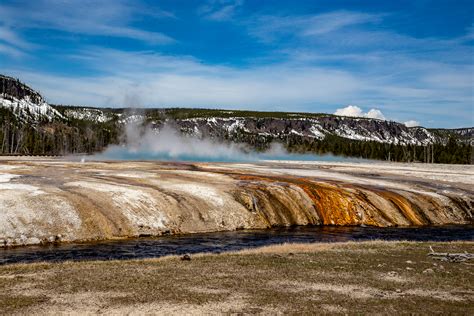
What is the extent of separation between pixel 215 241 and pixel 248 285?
17.7 m

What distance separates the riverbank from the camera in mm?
15484

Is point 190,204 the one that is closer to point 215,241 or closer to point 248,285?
point 215,241

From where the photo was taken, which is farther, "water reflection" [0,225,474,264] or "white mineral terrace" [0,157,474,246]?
"white mineral terrace" [0,157,474,246]

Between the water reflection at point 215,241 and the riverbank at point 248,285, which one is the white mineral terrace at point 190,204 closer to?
the water reflection at point 215,241

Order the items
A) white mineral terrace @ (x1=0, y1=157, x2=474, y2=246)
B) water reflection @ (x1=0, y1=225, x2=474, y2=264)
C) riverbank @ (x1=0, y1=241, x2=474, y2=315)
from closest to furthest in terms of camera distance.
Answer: riverbank @ (x1=0, y1=241, x2=474, y2=315) → water reflection @ (x1=0, y1=225, x2=474, y2=264) → white mineral terrace @ (x1=0, y1=157, x2=474, y2=246)

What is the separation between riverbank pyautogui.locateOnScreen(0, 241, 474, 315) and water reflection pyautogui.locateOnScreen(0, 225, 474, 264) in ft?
18.9

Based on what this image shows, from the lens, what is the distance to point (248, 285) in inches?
734

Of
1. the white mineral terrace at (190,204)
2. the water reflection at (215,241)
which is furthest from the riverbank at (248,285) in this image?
the white mineral terrace at (190,204)

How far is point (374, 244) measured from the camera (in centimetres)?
3075

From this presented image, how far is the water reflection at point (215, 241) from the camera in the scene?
29.4 m

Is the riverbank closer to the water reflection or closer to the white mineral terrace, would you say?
the water reflection

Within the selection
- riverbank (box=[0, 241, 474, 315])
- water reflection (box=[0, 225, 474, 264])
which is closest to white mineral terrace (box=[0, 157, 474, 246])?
water reflection (box=[0, 225, 474, 264])

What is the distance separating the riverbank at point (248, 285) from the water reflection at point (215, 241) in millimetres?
5769

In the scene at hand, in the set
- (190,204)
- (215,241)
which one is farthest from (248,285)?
(190,204)
